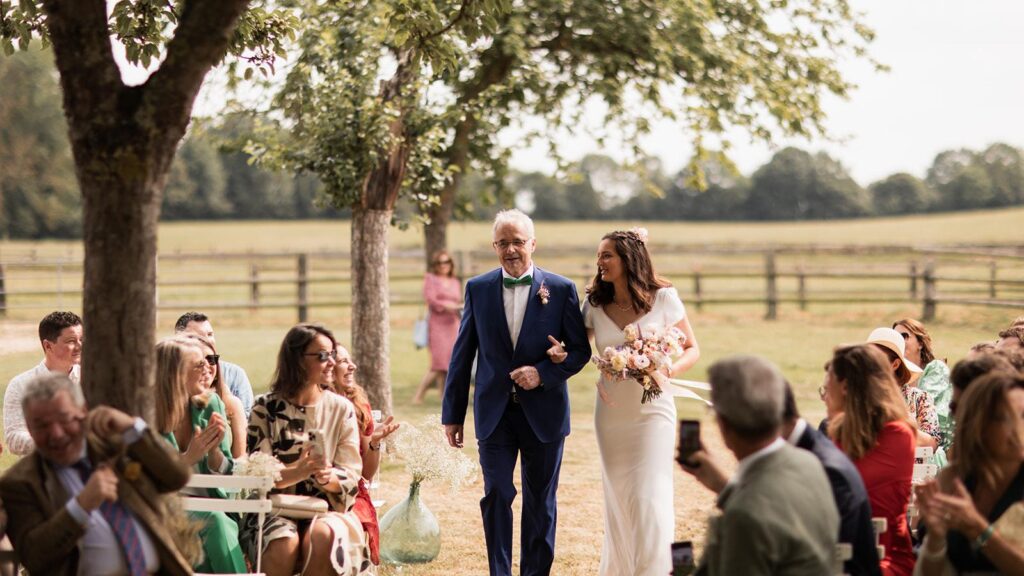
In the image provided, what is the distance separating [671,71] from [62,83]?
438 inches

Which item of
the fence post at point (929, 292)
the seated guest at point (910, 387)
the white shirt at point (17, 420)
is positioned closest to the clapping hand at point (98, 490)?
the white shirt at point (17, 420)

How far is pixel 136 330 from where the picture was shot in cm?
427

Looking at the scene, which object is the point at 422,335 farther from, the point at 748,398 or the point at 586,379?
the point at 748,398

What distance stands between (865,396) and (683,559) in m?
1.07

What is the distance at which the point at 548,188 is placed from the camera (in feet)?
275

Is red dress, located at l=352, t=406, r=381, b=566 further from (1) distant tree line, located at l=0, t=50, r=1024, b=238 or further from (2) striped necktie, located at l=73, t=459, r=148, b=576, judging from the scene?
(1) distant tree line, located at l=0, t=50, r=1024, b=238

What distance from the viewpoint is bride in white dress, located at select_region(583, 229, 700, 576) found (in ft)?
20.5

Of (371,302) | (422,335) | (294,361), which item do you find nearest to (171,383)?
(294,361)

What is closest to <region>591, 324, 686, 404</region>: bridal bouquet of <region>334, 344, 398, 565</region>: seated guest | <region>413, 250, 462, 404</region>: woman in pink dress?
<region>334, 344, 398, 565</region>: seated guest

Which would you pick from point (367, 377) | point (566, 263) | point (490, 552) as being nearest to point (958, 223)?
point (566, 263)

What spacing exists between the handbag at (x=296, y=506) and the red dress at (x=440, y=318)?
30.5 ft

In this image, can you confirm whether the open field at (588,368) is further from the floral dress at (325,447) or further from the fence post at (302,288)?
the floral dress at (325,447)

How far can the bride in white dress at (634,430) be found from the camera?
6254mm

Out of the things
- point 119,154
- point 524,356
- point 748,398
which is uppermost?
point 119,154
